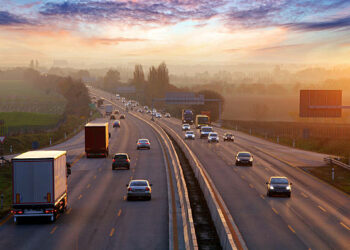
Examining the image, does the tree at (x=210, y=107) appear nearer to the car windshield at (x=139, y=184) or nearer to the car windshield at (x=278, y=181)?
the car windshield at (x=278, y=181)

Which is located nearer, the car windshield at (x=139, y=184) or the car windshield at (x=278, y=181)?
the car windshield at (x=139, y=184)

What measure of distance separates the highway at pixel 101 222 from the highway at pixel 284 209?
4.12m

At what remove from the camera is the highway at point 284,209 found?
20500mm

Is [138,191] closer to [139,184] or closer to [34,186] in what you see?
[139,184]

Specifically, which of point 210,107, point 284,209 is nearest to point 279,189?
point 284,209

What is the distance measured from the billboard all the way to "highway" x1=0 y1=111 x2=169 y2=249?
1312 centimetres

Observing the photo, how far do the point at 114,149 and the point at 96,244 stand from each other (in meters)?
47.4

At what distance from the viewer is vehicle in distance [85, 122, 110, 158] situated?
2119 inches

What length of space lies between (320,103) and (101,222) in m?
23.3

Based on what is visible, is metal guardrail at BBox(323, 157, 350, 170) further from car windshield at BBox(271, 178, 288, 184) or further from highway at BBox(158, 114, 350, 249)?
car windshield at BBox(271, 178, 288, 184)

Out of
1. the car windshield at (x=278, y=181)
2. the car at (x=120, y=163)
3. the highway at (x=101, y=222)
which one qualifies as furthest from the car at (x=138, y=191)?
the car at (x=120, y=163)

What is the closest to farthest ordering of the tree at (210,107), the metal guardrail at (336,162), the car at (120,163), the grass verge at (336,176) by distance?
the grass verge at (336,176)
the car at (120,163)
the metal guardrail at (336,162)
the tree at (210,107)

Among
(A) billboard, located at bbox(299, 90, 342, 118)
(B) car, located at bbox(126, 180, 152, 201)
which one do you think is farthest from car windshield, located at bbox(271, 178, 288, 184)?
(A) billboard, located at bbox(299, 90, 342, 118)

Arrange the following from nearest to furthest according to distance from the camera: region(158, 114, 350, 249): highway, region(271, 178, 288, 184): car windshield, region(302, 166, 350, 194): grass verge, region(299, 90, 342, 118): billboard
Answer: region(158, 114, 350, 249): highway, region(271, 178, 288, 184): car windshield, region(302, 166, 350, 194): grass verge, region(299, 90, 342, 118): billboard
